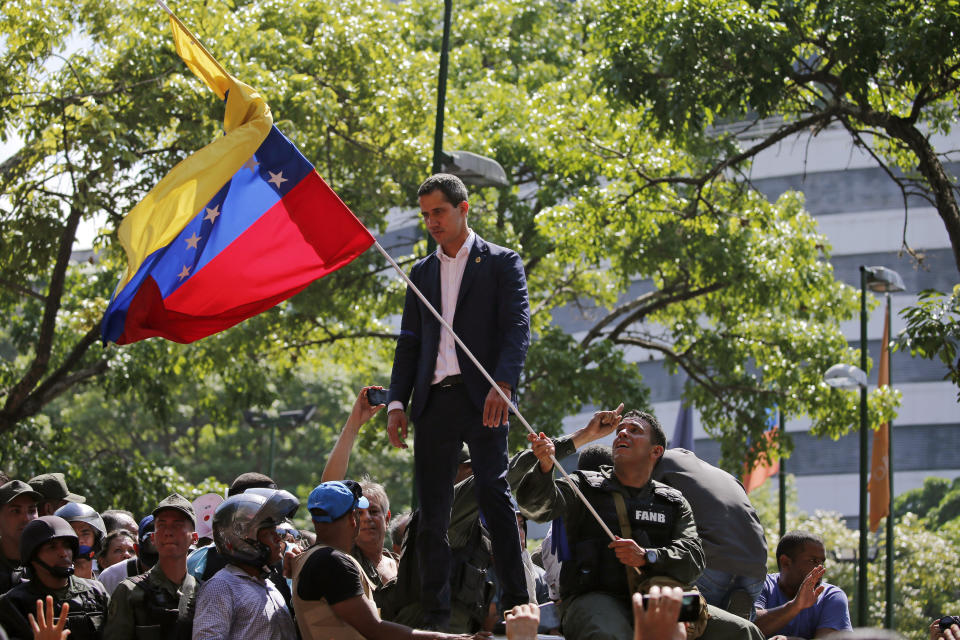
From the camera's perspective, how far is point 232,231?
7.32 m

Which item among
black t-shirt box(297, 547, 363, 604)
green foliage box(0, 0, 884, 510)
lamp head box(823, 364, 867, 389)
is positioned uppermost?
green foliage box(0, 0, 884, 510)

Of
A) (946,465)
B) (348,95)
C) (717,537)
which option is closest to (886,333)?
(348,95)

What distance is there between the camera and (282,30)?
67.3 feet

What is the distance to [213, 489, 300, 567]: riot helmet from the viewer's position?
19.7ft

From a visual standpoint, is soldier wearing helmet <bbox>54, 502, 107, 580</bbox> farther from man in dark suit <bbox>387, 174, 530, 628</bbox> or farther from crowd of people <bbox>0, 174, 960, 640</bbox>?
man in dark suit <bbox>387, 174, 530, 628</bbox>

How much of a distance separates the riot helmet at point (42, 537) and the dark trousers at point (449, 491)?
5.93ft

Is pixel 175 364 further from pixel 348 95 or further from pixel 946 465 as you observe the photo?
pixel 946 465

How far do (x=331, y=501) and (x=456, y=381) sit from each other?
1208 mm

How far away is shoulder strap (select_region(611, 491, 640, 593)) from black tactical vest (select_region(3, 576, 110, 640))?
2.72m

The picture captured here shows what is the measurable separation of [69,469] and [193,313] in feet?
35.2

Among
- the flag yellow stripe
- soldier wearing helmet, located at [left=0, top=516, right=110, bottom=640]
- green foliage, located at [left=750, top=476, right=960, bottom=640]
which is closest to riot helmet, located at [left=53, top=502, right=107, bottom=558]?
soldier wearing helmet, located at [left=0, top=516, right=110, bottom=640]

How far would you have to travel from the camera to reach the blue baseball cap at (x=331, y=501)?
5.80 metres

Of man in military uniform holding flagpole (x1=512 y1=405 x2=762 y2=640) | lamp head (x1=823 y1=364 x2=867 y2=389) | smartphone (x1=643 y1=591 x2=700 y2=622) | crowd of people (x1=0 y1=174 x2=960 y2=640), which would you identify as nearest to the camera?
smartphone (x1=643 y1=591 x2=700 y2=622)

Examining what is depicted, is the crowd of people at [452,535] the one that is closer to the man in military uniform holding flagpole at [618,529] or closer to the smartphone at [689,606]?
the man in military uniform holding flagpole at [618,529]
